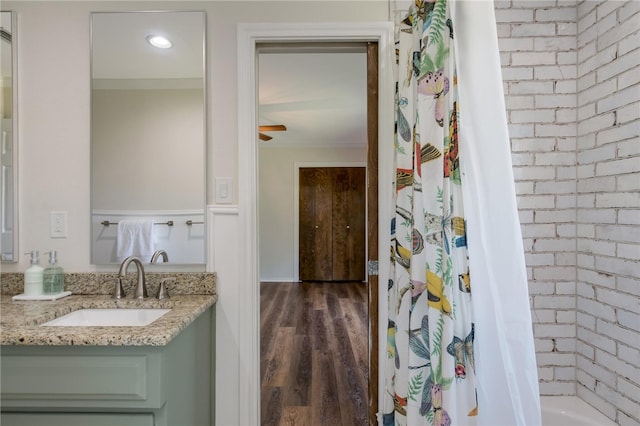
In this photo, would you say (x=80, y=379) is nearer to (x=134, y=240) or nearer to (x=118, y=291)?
(x=118, y=291)

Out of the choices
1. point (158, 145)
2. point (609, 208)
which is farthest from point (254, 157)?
point (609, 208)

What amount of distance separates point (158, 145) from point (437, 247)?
133 cm

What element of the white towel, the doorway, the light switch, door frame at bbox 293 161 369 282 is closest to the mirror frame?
the white towel

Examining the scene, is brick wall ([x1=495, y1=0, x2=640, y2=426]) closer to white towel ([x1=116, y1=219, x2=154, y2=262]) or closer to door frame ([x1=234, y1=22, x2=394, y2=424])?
door frame ([x1=234, y1=22, x2=394, y2=424])

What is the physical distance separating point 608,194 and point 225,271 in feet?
5.48

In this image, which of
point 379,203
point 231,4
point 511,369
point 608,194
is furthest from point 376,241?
point 231,4

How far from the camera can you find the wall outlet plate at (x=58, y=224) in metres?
1.53

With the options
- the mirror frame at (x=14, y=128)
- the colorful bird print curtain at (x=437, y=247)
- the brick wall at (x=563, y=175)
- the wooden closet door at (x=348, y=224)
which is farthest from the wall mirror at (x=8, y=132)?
the wooden closet door at (x=348, y=224)

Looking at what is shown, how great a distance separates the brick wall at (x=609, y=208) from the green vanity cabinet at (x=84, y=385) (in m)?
1.70

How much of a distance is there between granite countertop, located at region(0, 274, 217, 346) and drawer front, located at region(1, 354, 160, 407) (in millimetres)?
70

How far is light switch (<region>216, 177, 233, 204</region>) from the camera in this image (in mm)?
1526

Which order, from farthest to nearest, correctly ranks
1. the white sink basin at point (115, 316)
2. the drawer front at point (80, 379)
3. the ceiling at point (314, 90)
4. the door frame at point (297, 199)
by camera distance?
the door frame at point (297, 199)
the ceiling at point (314, 90)
the white sink basin at point (115, 316)
the drawer front at point (80, 379)

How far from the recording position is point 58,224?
1530 millimetres

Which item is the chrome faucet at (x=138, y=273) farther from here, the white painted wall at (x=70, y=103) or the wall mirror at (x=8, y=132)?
the wall mirror at (x=8, y=132)
